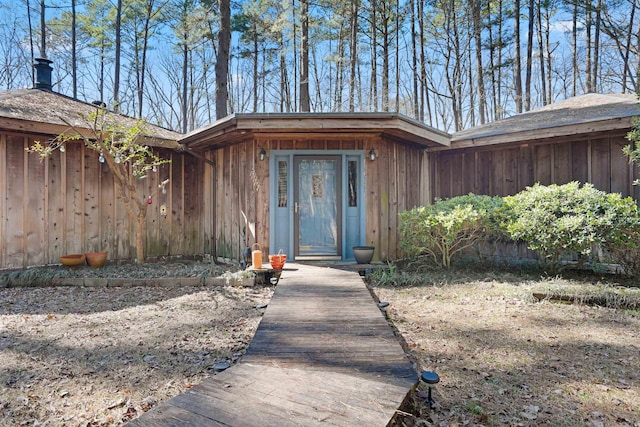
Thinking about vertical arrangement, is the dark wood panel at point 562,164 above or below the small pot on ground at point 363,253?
above

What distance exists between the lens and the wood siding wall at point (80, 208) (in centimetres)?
556

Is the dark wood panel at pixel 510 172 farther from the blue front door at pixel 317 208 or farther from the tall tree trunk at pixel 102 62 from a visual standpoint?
the tall tree trunk at pixel 102 62

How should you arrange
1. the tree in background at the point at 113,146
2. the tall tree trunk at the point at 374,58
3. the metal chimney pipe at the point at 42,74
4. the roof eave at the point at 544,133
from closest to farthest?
the roof eave at the point at 544,133, the tree in background at the point at 113,146, the metal chimney pipe at the point at 42,74, the tall tree trunk at the point at 374,58

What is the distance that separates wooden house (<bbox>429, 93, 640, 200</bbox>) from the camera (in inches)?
225

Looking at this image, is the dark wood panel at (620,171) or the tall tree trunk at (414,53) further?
the tall tree trunk at (414,53)

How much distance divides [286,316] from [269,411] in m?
1.54

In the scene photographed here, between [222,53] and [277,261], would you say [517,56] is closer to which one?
[222,53]

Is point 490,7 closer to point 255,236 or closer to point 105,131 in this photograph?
point 255,236

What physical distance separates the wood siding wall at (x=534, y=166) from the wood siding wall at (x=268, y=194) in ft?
4.10

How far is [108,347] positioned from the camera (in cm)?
295

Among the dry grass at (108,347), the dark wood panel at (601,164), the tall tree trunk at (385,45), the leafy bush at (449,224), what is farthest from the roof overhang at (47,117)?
the tall tree trunk at (385,45)

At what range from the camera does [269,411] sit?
1614 mm

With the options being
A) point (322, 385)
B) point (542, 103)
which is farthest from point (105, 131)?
point (542, 103)

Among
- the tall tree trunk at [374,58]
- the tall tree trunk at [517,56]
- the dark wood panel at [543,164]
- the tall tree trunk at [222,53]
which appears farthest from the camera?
the tall tree trunk at [374,58]
